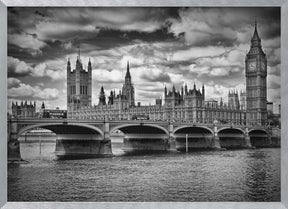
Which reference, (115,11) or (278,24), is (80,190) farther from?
(278,24)

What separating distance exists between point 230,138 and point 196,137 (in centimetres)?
255

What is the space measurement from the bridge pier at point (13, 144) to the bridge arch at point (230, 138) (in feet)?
42.5

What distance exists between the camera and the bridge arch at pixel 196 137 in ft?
82.0

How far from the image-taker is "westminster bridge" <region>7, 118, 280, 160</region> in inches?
672

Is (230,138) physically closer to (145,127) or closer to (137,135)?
(137,135)

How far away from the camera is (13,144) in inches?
584

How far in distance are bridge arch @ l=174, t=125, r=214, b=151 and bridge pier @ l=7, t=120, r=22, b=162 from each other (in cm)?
1102

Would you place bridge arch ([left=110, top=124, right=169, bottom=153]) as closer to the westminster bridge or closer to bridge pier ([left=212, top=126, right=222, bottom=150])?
the westminster bridge

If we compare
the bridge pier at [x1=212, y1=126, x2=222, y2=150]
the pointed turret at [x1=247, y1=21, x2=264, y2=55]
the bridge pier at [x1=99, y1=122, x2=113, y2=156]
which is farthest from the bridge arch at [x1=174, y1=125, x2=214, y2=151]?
the pointed turret at [x1=247, y1=21, x2=264, y2=55]

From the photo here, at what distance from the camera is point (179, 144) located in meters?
25.6

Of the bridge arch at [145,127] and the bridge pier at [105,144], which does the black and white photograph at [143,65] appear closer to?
the bridge pier at [105,144]

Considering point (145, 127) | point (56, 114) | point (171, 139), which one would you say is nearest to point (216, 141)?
point (171, 139)

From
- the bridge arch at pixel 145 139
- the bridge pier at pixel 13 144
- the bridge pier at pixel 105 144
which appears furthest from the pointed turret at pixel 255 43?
the bridge arch at pixel 145 139

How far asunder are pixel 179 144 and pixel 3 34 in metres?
19.0
